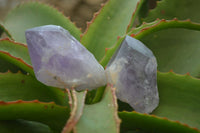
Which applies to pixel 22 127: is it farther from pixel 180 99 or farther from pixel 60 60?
pixel 180 99

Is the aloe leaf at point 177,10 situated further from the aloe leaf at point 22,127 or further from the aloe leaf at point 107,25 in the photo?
the aloe leaf at point 22,127

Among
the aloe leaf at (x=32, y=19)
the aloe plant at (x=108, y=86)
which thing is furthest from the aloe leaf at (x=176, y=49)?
the aloe leaf at (x=32, y=19)

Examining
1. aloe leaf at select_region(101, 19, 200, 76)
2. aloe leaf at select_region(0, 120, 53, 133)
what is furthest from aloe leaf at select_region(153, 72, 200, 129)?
aloe leaf at select_region(0, 120, 53, 133)

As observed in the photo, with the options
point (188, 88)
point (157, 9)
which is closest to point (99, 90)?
point (188, 88)

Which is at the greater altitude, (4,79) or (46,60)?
(46,60)

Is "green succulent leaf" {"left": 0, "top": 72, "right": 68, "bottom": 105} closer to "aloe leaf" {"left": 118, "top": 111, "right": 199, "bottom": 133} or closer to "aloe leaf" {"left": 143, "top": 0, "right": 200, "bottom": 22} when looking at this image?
"aloe leaf" {"left": 118, "top": 111, "right": 199, "bottom": 133}

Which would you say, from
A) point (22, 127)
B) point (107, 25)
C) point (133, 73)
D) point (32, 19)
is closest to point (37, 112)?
point (22, 127)

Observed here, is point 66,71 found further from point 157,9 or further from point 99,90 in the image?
point 157,9
